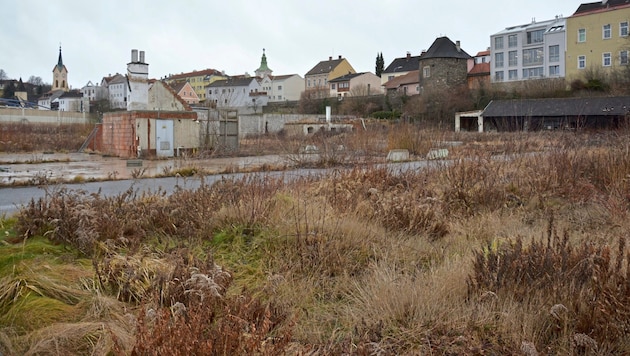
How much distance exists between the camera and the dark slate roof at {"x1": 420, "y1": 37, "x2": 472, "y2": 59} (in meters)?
64.8

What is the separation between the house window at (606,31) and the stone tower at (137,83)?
1998 inches

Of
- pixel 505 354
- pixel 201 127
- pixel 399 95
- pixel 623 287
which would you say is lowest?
pixel 505 354

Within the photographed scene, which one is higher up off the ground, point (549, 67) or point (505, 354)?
point (549, 67)

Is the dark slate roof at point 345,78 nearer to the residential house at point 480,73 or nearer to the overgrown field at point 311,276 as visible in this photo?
the residential house at point 480,73

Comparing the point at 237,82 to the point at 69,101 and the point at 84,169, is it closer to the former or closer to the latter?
the point at 69,101

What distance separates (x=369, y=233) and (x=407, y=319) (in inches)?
81.2

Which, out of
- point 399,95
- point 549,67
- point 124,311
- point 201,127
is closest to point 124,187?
point 124,311

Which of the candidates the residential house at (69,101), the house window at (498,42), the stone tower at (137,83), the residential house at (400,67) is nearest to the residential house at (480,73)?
the house window at (498,42)

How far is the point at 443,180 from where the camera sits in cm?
894

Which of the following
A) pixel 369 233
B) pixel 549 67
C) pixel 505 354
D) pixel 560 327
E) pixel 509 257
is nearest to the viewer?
pixel 505 354

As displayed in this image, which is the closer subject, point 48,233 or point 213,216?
point 48,233

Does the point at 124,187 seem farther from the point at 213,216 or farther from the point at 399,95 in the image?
the point at 399,95

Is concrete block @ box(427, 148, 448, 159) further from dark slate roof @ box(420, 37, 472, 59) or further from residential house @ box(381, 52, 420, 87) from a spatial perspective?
residential house @ box(381, 52, 420, 87)

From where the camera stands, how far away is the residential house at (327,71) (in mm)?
101188
